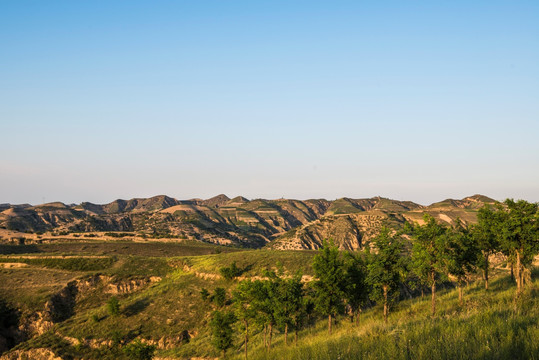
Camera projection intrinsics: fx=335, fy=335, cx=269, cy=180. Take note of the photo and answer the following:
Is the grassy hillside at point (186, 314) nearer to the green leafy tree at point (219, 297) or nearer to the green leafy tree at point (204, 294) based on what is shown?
the green leafy tree at point (204, 294)

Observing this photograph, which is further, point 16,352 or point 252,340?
point 16,352

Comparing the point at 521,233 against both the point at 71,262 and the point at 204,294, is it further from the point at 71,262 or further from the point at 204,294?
the point at 71,262

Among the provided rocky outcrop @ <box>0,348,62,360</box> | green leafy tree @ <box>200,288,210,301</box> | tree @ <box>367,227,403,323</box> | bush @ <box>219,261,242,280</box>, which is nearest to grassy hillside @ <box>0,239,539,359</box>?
green leafy tree @ <box>200,288,210,301</box>

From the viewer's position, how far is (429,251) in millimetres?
32688

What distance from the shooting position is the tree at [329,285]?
3662cm

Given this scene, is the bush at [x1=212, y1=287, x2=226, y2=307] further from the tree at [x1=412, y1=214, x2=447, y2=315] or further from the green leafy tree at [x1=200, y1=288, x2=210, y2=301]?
the tree at [x1=412, y1=214, x2=447, y2=315]

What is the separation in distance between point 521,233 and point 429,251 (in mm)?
9390

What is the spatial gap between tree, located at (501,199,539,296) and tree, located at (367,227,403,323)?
10811 mm

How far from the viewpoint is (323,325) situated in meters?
46.5

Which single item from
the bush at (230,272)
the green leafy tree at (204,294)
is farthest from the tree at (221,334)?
the bush at (230,272)

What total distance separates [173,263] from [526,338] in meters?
85.6

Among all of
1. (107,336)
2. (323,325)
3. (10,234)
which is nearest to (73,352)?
(107,336)

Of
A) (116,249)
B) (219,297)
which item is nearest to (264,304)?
(219,297)

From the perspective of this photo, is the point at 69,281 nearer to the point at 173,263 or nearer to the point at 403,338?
the point at 173,263
